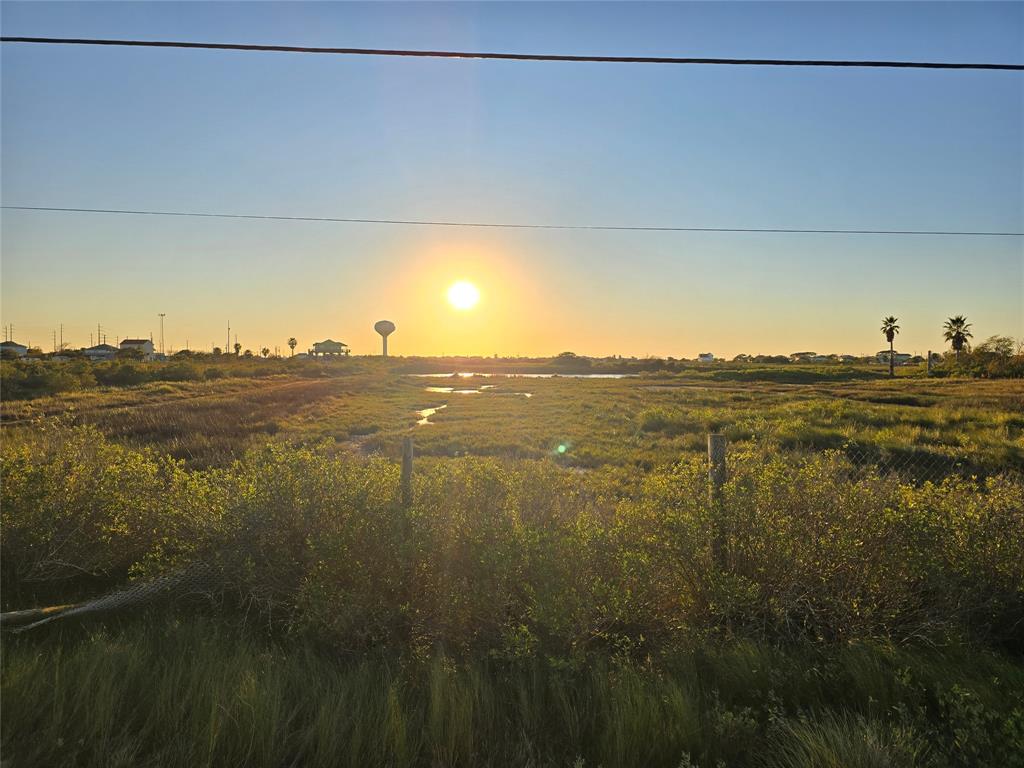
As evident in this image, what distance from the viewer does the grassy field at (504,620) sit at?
334 cm

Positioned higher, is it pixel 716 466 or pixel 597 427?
pixel 716 466

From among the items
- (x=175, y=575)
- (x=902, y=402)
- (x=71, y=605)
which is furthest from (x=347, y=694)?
(x=902, y=402)

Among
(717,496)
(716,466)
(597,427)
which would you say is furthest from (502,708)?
(597,427)

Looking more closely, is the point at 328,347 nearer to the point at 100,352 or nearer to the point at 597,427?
the point at 100,352

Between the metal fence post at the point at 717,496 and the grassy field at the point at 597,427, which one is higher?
the metal fence post at the point at 717,496

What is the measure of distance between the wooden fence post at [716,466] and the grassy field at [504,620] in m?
0.15

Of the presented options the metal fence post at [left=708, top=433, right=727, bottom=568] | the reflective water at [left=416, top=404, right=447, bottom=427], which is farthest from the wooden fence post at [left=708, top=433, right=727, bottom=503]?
the reflective water at [left=416, top=404, right=447, bottom=427]

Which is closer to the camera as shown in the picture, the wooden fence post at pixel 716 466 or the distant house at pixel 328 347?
the wooden fence post at pixel 716 466

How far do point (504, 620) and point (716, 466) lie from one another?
7.56 feet

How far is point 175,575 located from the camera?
201 inches

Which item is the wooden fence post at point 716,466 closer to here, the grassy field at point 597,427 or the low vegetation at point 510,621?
the low vegetation at point 510,621

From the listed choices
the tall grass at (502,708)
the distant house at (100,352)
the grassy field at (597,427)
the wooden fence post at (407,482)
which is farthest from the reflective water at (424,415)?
the distant house at (100,352)

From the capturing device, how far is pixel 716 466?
5.29 metres

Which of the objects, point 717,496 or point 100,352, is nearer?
point 717,496
